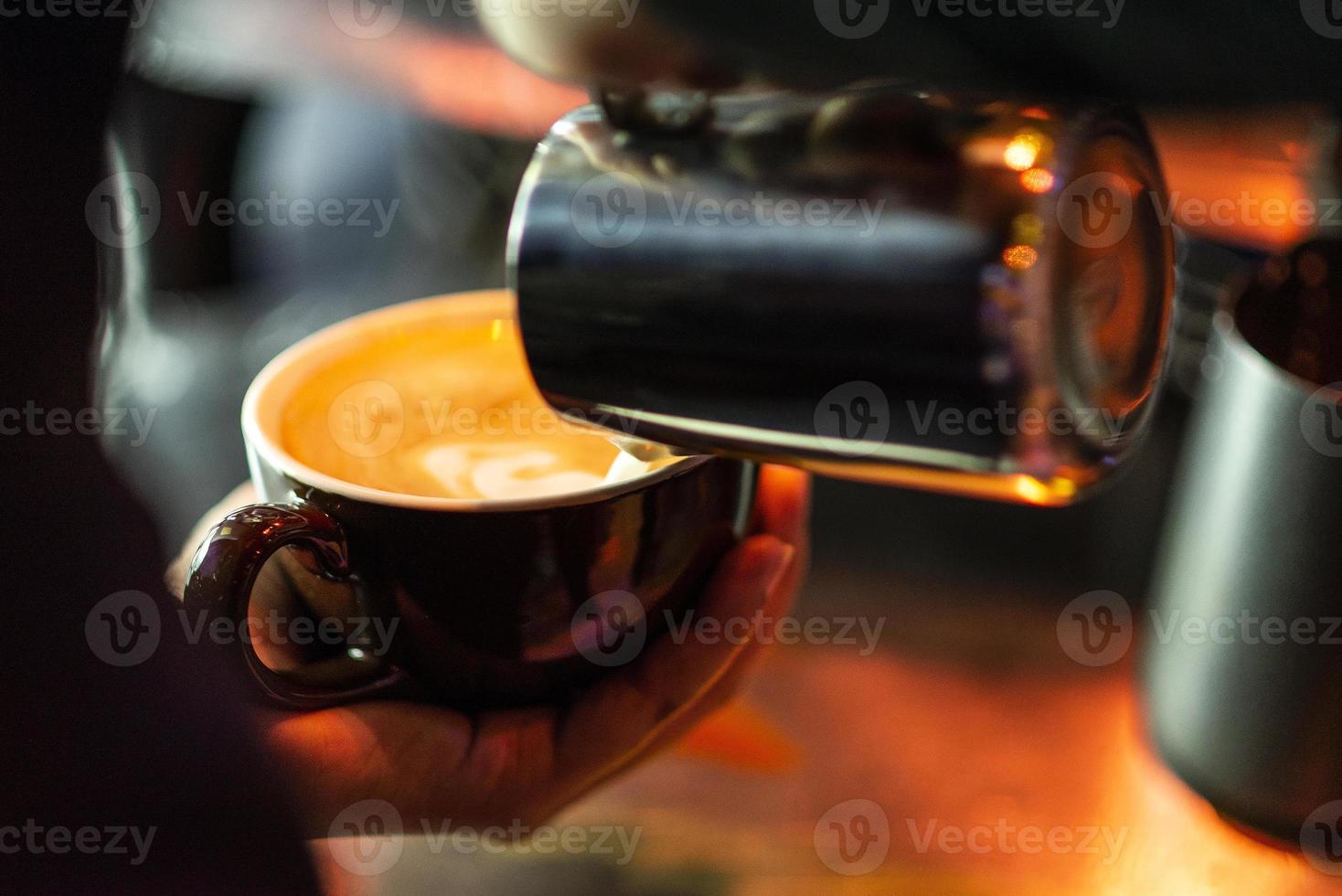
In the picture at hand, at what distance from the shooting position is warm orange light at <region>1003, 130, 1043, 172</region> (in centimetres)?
22

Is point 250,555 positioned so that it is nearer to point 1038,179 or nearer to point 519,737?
point 519,737

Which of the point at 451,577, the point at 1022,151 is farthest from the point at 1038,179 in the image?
the point at 451,577

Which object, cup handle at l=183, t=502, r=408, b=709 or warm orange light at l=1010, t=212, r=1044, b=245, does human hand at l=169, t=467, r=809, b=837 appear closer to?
cup handle at l=183, t=502, r=408, b=709

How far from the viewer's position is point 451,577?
30 centimetres

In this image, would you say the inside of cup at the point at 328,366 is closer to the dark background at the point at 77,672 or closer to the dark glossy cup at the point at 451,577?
the dark glossy cup at the point at 451,577

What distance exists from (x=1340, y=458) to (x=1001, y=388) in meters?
0.20

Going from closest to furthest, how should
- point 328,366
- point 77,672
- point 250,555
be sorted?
point 77,672 < point 250,555 < point 328,366

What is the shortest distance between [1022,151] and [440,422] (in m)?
0.26

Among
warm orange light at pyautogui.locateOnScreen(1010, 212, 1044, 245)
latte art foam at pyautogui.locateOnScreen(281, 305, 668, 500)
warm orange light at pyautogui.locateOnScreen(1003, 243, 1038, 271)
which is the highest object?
warm orange light at pyautogui.locateOnScreen(1010, 212, 1044, 245)

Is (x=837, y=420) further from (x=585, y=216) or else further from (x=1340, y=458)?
(x=1340, y=458)

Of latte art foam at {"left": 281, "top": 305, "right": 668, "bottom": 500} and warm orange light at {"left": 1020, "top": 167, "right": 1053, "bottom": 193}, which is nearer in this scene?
warm orange light at {"left": 1020, "top": 167, "right": 1053, "bottom": 193}

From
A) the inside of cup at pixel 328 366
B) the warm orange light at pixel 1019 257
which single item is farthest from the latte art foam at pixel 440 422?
the warm orange light at pixel 1019 257

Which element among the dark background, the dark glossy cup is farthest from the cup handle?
the dark background

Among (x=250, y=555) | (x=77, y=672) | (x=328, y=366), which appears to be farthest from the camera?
(x=328, y=366)
